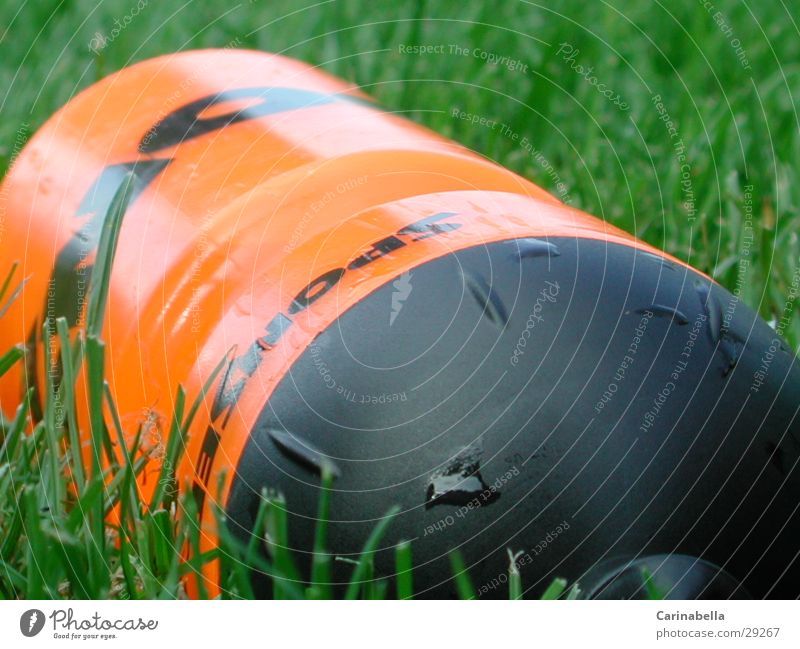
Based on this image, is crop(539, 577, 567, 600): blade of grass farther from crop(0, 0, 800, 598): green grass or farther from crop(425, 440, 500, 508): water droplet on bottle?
crop(0, 0, 800, 598): green grass

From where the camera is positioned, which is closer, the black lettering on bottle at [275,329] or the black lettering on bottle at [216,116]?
the black lettering on bottle at [275,329]

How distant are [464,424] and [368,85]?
1.18 metres

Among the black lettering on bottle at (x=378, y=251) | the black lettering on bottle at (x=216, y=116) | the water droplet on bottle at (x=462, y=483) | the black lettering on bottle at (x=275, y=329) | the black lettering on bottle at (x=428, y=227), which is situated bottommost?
the water droplet on bottle at (x=462, y=483)

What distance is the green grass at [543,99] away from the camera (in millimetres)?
953

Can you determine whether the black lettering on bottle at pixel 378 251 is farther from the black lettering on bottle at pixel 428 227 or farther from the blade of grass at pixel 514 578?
the blade of grass at pixel 514 578

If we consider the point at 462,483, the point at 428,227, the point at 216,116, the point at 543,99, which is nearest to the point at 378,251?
the point at 428,227

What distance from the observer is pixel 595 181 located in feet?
5.44

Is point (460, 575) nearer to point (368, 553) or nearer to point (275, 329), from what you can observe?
point (368, 553)

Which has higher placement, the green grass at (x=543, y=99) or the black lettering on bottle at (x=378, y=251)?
the green grass at (x=543, y=99)

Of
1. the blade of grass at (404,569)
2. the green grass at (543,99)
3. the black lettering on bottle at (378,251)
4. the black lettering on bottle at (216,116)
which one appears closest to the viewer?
the blade of grass at (404,569)

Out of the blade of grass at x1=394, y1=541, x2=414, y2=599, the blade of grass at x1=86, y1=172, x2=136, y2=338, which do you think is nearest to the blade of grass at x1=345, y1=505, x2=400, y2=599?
the blade of grass at x1=394, y1=541, x2=414, y2=599

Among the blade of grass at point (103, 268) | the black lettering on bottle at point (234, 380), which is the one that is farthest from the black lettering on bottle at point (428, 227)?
the blade of grass at point (103, 268)

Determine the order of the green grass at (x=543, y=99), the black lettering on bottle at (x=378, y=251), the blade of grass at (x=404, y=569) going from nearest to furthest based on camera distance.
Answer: the blade of grass at (x=404, y=569)
the black lettering on bottle at (x=378, y=251)
the green grass at (x=543, y=99)

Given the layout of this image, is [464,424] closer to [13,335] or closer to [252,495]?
[252,495]
